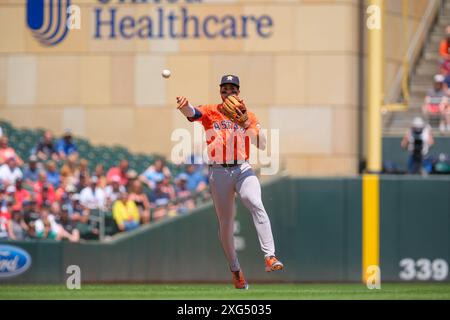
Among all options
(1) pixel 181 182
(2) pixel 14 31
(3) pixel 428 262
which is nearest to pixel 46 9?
(2) pixel 14 31

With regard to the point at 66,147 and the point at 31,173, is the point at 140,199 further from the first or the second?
the point at 66,147

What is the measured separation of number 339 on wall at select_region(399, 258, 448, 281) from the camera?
61.7 feet

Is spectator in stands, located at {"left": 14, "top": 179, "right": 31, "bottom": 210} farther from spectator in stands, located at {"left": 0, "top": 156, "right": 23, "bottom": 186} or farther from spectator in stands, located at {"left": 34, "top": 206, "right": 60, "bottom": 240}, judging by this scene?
spectator in stands, located at {"left": 34, "top": 206, "right": 60, "bottom": 240}

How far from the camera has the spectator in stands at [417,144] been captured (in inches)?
799

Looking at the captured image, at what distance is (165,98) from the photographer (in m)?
22.9

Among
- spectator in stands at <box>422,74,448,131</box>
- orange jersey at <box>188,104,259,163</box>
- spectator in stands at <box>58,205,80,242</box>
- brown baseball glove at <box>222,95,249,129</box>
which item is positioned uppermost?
spectator in stands at <box>422,74,448,131</box>

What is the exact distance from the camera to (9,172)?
63.2 ft

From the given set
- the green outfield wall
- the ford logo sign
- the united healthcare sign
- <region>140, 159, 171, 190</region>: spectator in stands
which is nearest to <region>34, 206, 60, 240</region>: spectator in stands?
the ford logo sign

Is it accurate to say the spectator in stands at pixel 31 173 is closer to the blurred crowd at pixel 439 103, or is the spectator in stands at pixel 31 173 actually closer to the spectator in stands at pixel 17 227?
the spectator in stands at pixel 17 227

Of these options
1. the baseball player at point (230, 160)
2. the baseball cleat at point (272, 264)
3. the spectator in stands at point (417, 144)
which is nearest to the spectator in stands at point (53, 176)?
the spectator in stands at point (417, 144)

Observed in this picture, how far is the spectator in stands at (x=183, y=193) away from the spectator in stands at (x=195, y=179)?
2.6 inches

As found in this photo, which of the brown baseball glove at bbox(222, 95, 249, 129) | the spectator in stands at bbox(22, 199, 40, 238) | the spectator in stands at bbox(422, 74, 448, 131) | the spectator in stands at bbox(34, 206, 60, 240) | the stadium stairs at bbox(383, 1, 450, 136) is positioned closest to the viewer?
the brown baseball glove at bbox(222, 95, 249, 129)

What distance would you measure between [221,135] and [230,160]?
0.87 feet

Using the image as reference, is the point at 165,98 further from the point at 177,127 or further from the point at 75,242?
the point at 75,242
